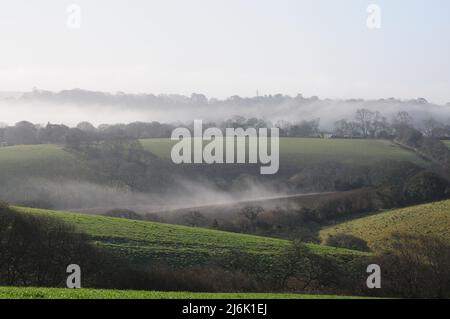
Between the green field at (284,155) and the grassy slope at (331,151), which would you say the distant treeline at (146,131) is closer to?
the green field at (284,155)

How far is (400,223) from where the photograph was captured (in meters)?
64.3

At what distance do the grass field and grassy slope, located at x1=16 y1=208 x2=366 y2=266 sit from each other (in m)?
13.2

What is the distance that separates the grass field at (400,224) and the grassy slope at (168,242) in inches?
518

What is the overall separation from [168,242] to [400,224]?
3114cm

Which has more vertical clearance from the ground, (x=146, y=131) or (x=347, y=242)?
(x=146, y=131)

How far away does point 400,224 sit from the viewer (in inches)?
2506

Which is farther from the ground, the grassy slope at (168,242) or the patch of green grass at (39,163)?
the patch of green grass at (39,163)

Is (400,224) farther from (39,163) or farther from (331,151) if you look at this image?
(39,163)

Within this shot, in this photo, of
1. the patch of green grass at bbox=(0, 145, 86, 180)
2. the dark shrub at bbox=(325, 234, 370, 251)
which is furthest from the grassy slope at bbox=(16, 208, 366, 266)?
the patch of green grass at bbox=(0, 145, 86, 180)

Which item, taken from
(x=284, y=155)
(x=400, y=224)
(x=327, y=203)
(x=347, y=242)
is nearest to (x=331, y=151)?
(x=284, y=155)

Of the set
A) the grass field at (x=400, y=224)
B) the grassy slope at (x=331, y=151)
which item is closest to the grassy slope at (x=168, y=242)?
the grass field at (x=400, y=224)

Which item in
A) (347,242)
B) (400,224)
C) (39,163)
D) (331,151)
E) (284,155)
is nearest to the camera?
(347,242)

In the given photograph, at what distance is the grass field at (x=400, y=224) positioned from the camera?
57625mm
